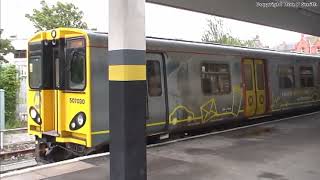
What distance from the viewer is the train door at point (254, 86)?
516 inches

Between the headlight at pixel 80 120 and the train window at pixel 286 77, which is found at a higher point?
the train window at pixel 286 77

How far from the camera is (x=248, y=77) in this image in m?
13.3

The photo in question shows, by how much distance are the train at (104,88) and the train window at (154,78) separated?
16mm

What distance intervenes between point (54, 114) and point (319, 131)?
7316mm

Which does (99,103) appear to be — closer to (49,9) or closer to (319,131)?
(319,131)

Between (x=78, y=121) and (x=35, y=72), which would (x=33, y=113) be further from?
(x=78, y=121)

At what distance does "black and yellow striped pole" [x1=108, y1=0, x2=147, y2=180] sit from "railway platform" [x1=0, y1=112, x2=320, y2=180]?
6.05ft

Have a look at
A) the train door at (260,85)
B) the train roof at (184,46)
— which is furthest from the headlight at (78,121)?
the train door at (260,85)

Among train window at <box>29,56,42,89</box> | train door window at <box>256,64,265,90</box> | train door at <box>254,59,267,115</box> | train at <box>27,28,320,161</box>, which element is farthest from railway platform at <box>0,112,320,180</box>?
train door window at <box>256,64,265,90</box>

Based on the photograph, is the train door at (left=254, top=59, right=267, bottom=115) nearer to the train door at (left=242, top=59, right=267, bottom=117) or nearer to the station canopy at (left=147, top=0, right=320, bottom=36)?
the train door at (left=242, top=59, right=267, bottom=117)

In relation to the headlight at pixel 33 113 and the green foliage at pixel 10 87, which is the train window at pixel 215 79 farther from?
the green foliage at pixel 10 87

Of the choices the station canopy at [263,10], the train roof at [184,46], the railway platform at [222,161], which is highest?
→ the station canopy at [263,10]

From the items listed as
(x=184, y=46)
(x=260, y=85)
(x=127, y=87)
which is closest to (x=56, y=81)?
(x=184, y=46)

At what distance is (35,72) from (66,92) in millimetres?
1064
